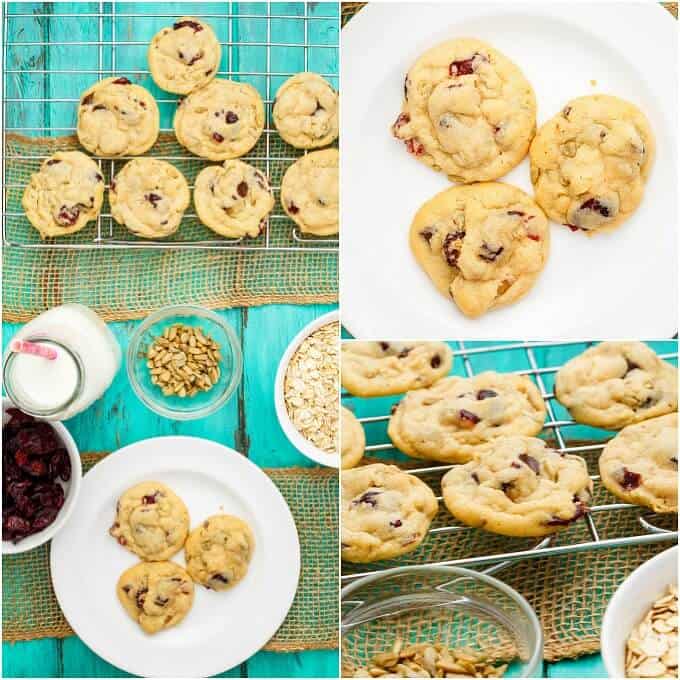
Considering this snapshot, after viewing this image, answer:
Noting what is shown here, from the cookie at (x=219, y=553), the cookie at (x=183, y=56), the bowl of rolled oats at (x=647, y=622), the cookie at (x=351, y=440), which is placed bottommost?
the bowl of rolled oats at (x=647, y=622)

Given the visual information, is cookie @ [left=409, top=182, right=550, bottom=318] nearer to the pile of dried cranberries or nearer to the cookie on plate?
the cookie on plate

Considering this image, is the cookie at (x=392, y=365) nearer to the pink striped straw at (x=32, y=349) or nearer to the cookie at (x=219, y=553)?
the cookie at (x=219, y=553)

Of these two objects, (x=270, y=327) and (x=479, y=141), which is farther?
(x=270, y=327)

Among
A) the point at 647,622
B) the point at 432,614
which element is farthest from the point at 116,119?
the point at 647,622

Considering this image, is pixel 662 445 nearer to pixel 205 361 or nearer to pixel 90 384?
pixel 205 361

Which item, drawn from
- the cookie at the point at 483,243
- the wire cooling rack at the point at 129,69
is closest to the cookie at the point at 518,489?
the cookie at the point at 483,243

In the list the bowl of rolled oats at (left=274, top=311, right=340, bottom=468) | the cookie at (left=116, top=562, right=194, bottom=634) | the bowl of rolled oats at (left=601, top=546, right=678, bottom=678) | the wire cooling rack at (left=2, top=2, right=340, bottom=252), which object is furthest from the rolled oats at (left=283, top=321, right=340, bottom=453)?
the bowl of rolled oats at (left=601, top=546, right=678, bottom=678)

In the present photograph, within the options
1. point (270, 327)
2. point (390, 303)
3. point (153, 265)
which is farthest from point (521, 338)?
point (153, 265)
